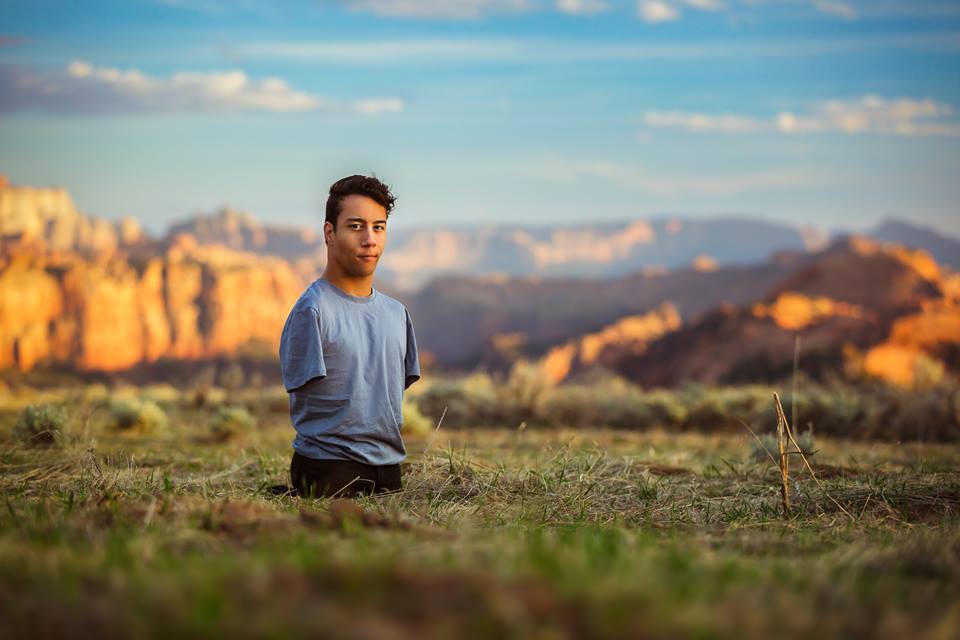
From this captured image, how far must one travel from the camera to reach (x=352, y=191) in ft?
17.7

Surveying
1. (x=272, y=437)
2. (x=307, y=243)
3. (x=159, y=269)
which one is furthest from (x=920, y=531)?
(x=307, y=243)

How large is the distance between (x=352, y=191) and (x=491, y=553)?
3178 millimetres

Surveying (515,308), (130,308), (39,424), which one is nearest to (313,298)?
(39,424)

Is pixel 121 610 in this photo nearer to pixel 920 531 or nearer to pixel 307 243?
pixel 920 531

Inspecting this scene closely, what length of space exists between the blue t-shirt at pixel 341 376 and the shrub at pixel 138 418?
6184 millimetres

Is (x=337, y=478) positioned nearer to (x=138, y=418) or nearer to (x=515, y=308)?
(x=138, y=418)

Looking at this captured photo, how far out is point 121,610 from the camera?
200 cm

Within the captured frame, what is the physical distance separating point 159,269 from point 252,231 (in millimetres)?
97321

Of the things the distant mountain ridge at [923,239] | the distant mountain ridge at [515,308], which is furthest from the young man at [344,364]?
the distant mountain ridge at [923,239]

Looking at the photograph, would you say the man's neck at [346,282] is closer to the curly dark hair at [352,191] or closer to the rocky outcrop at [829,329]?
the curly dark hair at [352,191]

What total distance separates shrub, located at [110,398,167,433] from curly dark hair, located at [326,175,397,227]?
21.6ft

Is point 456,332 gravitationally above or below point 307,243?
below

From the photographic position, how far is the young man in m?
5.28

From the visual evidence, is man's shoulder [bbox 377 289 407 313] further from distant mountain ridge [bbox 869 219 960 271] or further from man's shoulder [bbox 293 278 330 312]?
distant mountain ridge [bbox 869 219 960 271]
